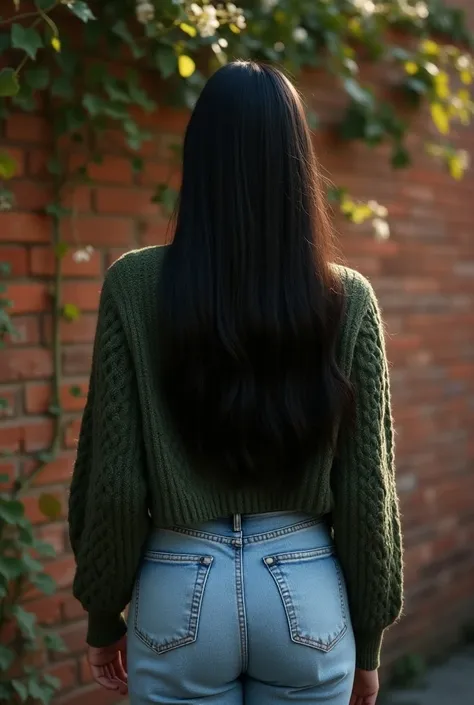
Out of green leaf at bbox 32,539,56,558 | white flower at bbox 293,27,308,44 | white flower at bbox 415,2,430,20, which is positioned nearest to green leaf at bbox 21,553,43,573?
green leaf at bbox 32,539,56,558

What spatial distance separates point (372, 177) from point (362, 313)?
2.23 metres

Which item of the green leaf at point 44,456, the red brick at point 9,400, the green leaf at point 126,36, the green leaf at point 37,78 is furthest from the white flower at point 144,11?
the green leaf at point 44,456

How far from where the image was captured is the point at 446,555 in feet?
15.0

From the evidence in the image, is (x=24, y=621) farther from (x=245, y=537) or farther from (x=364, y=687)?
(x=245, y=537)

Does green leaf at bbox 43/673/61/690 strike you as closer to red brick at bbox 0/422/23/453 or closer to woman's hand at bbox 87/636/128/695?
red brick at bbox 0/422/23/453

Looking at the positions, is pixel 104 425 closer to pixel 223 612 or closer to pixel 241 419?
pixel 241 419

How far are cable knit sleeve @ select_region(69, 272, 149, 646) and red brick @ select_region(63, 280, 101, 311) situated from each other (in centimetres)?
95

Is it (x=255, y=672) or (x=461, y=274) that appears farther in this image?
(x=461, y=274)

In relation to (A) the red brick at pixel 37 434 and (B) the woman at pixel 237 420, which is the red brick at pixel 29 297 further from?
(B) the woman at pixel 237 420

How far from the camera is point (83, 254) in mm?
2787

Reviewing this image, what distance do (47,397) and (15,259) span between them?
0.38 m

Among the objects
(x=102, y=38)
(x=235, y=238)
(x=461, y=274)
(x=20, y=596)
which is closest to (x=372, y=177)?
(x=461, y=274)

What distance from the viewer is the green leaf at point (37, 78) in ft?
8.50

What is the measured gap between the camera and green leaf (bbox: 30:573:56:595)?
269cm
